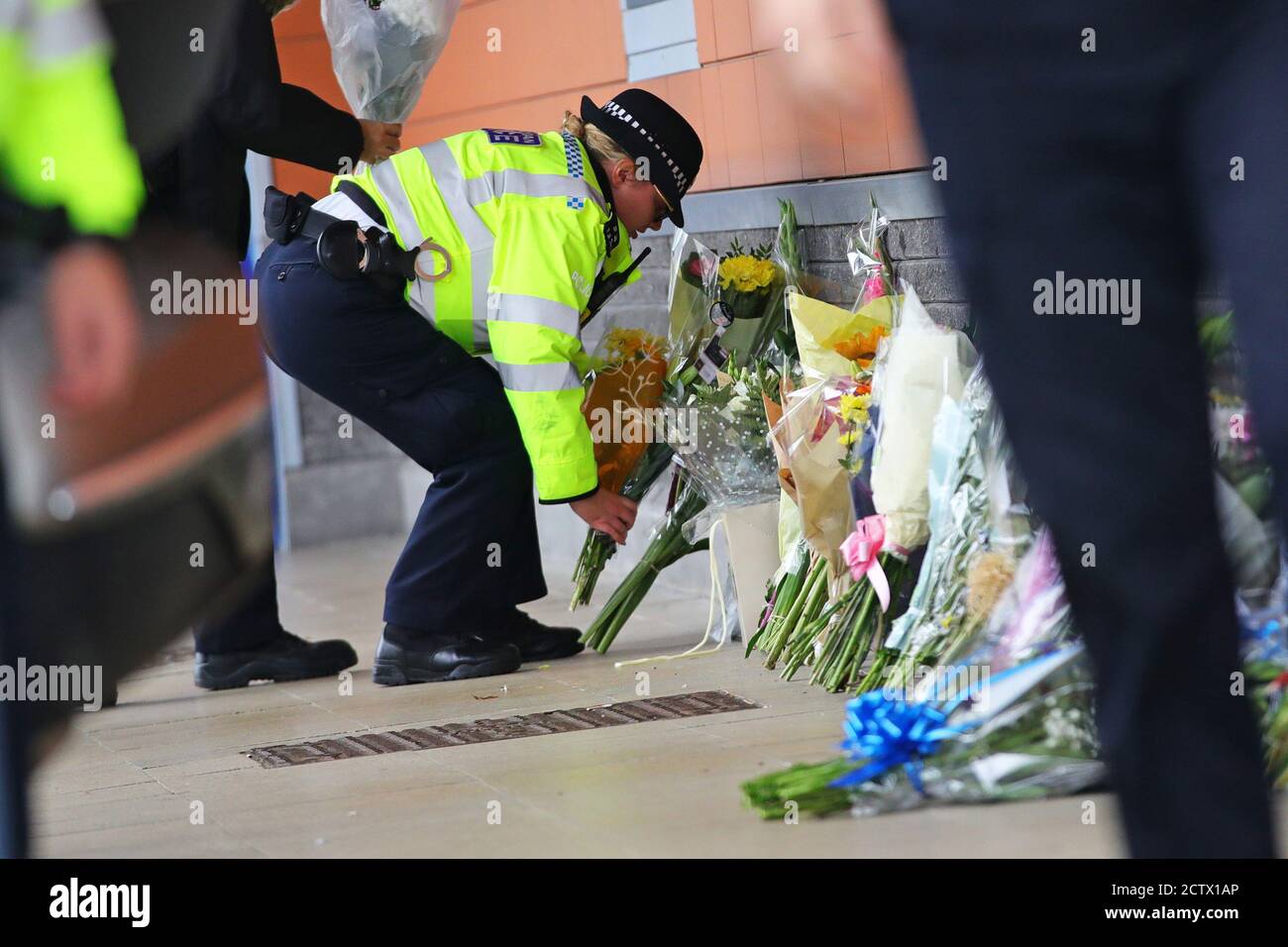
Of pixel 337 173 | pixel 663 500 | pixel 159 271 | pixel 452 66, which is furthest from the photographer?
pixel 452 66

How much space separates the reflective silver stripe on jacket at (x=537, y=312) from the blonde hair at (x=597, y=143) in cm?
47

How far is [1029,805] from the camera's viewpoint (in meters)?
2.92

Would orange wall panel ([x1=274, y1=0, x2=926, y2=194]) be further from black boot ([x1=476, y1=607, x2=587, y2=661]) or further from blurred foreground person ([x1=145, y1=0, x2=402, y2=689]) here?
black boot ([x1=476, y1=607, x2=587, y2=661])

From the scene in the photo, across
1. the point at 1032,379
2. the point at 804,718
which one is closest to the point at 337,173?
the point at 804,718

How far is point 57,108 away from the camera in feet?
6.61

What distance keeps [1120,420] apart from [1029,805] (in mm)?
1632

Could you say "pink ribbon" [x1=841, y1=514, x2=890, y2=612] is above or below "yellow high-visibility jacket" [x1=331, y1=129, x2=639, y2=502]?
below

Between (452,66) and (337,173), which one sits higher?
(452,66)

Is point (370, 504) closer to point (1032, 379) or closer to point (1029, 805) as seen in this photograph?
point (1029, 805)

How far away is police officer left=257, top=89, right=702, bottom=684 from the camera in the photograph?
173 inches

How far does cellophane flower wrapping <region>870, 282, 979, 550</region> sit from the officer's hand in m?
0.94

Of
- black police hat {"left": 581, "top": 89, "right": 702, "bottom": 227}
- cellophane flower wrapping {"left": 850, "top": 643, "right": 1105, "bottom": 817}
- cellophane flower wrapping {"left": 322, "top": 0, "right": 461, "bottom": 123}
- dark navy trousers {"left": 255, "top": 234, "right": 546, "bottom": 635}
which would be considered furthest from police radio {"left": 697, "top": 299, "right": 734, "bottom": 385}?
cellophane flower wrapping {"left": 850, "top": 643, "right": 1105, "bottom": 817}

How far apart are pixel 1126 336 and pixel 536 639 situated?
363 cm
